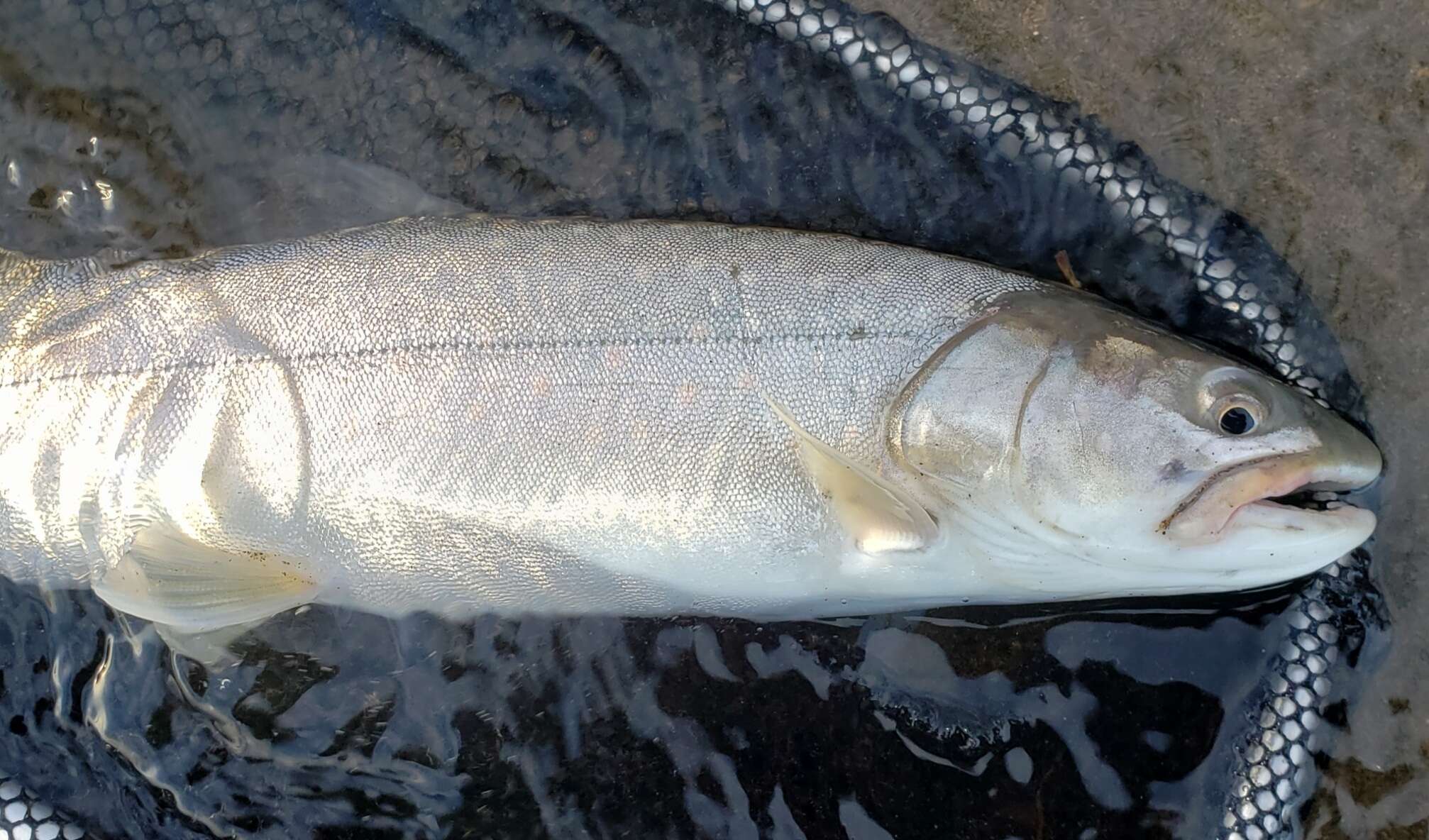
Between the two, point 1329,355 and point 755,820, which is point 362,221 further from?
point 1329,355

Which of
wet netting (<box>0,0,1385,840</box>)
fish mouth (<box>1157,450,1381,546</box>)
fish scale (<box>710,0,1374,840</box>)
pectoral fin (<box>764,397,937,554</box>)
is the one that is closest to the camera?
fish mouth (<box>1157,450,1381,546</box>)

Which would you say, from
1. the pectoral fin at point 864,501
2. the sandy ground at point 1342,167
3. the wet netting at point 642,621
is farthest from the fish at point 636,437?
the sandy ground at point 1342,167

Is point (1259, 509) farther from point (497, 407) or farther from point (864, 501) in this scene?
point (497, 407)

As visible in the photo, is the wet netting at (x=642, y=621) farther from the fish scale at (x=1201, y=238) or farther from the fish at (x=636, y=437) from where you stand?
the fish at (x=636, y=437)

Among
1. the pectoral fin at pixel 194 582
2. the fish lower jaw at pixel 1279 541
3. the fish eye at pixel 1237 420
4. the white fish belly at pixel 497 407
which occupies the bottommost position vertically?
the pectoral fin at pixel 194 582

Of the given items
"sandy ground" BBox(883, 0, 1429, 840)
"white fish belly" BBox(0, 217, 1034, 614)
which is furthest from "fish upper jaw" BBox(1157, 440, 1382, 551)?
"white fish belly" BBox(0, 217, 1034, 614)

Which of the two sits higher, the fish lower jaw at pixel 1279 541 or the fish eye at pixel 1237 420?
the fish eye at pixel 1237 420

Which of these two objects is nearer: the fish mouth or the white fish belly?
the fish mouth

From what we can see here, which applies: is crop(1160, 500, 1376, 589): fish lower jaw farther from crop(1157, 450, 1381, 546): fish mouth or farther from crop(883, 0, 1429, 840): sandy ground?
crop(883, 0, 1429, 840): sandy ground
